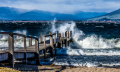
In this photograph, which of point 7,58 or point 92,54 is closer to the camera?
point 7,58

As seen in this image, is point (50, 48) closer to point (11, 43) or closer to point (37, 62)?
point (37, 62)

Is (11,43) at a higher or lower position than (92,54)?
higher

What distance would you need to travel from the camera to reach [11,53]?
745cm

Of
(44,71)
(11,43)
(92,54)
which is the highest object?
(11,43)

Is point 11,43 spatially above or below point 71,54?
above

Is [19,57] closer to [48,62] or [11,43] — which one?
[11,43]

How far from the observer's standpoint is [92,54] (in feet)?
53.2

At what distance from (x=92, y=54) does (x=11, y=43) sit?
10.6 meters

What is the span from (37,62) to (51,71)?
9.16 ft

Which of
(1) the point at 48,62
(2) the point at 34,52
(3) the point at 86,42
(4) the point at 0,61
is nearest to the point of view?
(4) the point at 0,61

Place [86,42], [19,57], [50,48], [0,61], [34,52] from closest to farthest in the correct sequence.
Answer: [0,61], [19,57], [34,52], [50,48], [86,42]

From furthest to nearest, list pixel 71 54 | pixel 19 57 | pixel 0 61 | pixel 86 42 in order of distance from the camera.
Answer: pixel 86 42, pixel 71 54, pixel 19 57, pixel 0 61

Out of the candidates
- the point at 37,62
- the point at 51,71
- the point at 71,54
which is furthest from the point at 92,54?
the point at 51,71

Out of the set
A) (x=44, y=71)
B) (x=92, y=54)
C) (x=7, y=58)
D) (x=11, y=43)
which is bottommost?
(x=92, y=54)
